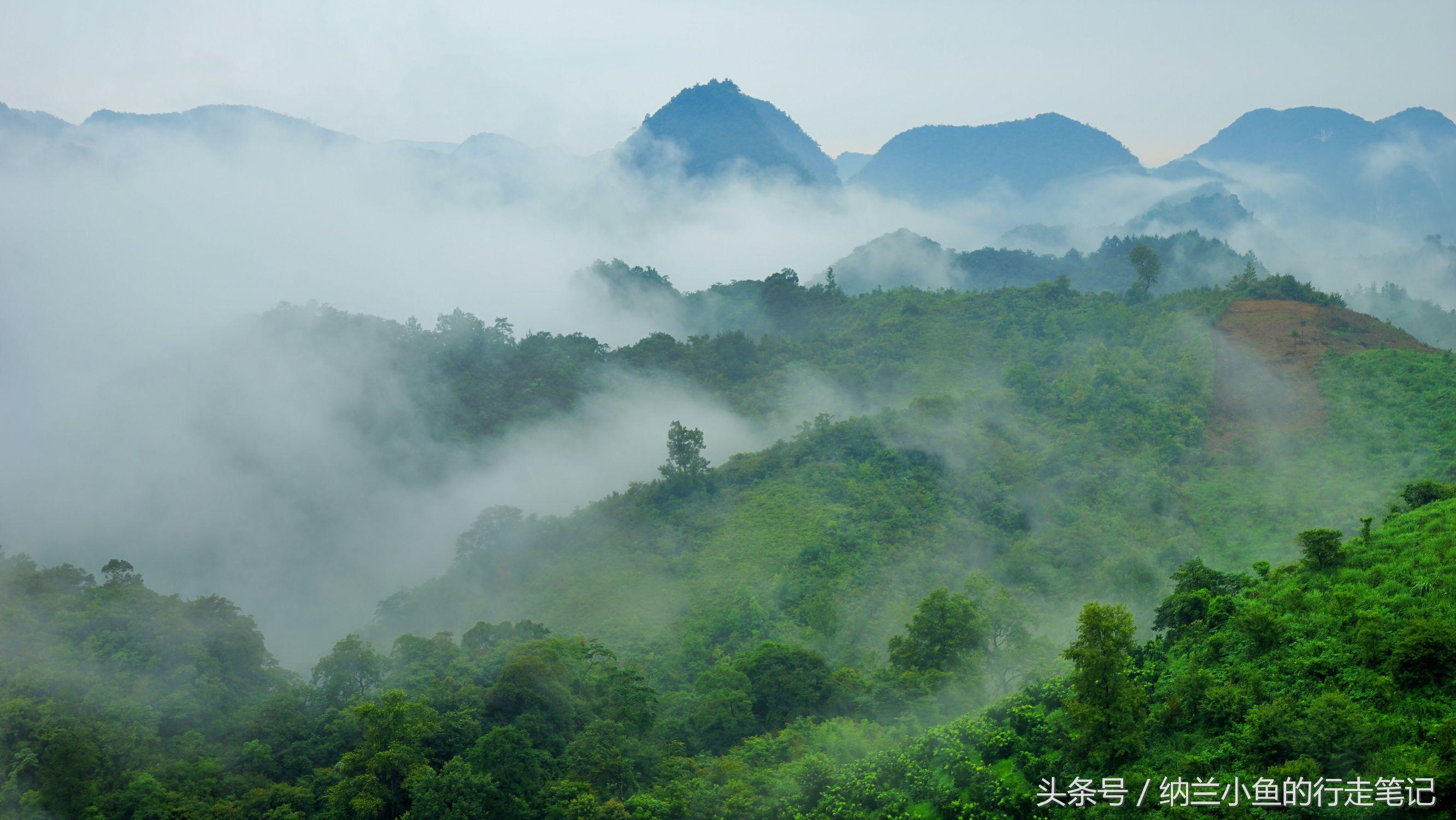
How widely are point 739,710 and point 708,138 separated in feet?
349

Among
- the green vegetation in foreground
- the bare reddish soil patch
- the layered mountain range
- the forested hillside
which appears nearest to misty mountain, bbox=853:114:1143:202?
the layered mountain range

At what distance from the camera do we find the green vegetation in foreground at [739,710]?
13.9 metres

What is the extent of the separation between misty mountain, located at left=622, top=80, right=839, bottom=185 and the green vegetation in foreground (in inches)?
3931

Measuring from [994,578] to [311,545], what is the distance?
3684 cm

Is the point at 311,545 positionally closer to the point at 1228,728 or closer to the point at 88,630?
the point at 88,630

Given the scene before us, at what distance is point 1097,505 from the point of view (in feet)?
117

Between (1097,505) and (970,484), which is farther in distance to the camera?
(970,484)

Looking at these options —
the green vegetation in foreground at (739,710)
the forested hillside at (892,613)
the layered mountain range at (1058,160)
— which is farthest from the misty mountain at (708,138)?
the green vegetation in foreground at (739,710)

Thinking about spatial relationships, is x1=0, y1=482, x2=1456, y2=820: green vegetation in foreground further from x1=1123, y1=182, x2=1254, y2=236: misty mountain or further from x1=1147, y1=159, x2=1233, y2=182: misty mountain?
x1=1147, y1=159, x2=1233, y2=182: misty mountain

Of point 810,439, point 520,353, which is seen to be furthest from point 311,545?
point 810,439

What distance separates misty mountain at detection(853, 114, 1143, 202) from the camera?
141 metres

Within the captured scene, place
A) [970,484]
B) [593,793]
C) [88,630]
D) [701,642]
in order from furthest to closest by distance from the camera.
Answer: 1. [970,484]
2. [701,642]
3. [88,630]
4. [593,793]

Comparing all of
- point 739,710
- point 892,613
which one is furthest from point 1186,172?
point 739,710

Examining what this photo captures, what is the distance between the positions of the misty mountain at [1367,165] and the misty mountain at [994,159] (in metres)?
20.3
